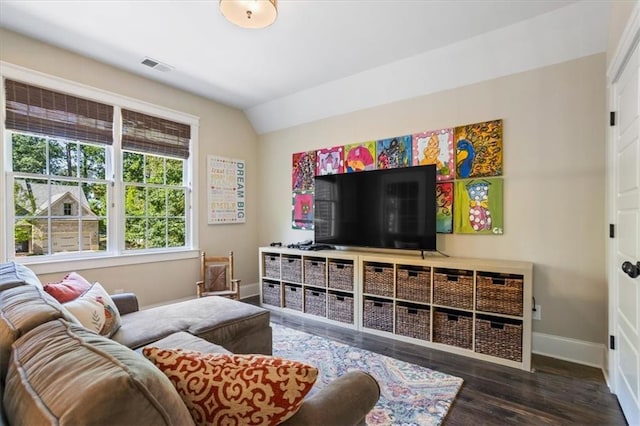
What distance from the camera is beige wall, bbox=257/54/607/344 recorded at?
2516mm

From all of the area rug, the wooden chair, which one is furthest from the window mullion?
the area rug

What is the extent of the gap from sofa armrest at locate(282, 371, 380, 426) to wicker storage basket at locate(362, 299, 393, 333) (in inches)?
76.3

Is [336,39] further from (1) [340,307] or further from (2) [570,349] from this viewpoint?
(2) [570,349]

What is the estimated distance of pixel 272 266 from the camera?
13.1 feet

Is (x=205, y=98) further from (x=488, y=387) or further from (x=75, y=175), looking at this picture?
(x=488, y=387)

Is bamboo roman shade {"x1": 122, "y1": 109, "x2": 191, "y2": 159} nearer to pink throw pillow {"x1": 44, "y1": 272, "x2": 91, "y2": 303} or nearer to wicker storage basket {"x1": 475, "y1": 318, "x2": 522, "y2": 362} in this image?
pink throw pillow {"x1": 44, "y1": 272, "x2": 91, "y2": 303}

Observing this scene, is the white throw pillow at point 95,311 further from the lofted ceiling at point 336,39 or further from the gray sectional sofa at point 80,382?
the lofted ceiling at point 336,39

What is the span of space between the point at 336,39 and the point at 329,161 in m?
1.50

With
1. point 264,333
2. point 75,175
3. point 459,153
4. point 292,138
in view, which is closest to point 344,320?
point 264,333

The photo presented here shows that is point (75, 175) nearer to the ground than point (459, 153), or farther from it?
nearer to the ground

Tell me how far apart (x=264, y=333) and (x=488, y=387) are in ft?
5.26

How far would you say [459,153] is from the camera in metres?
3.09

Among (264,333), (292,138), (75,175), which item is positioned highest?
(292,138)

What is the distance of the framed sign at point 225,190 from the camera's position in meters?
4.27
